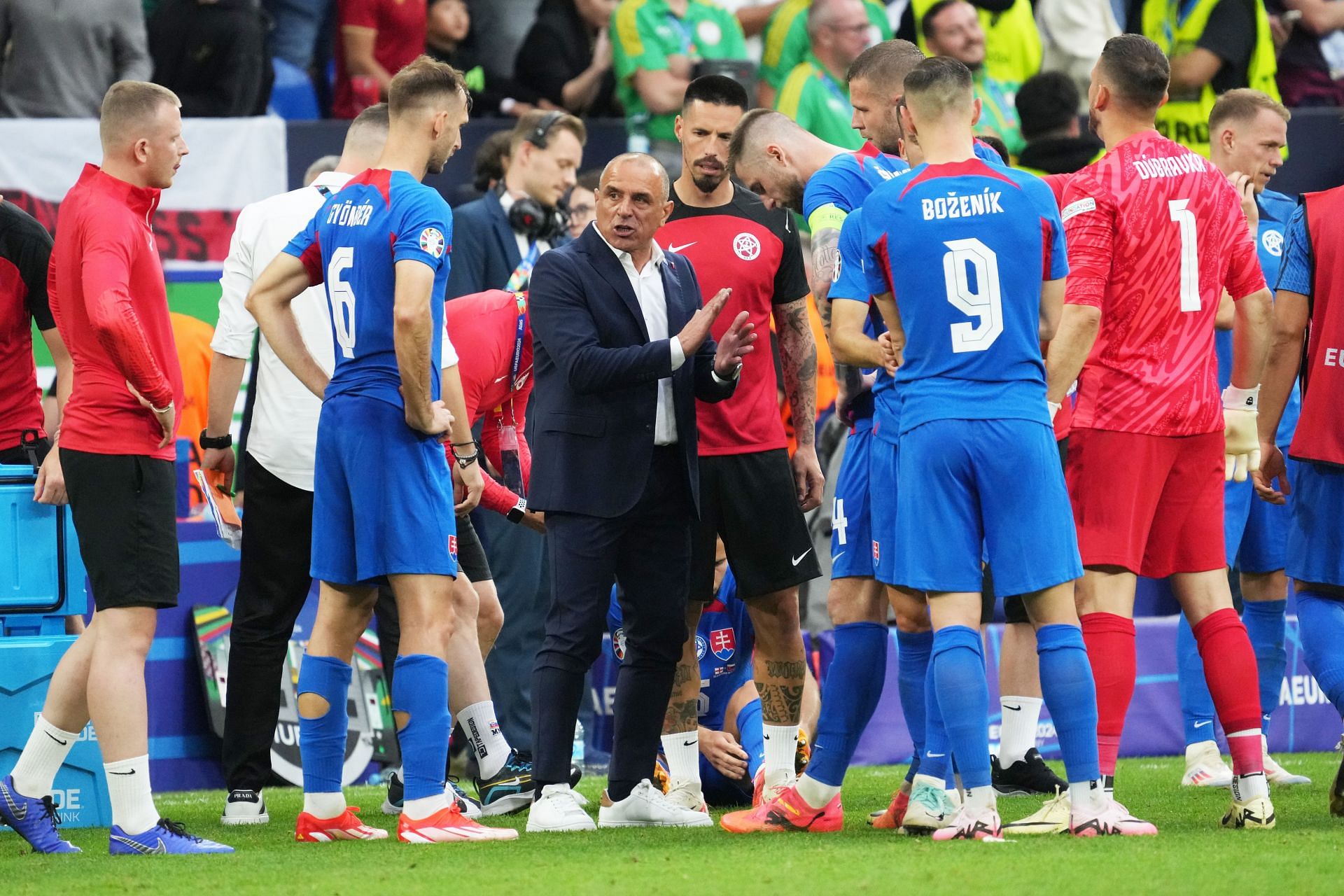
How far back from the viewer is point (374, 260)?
5.60m

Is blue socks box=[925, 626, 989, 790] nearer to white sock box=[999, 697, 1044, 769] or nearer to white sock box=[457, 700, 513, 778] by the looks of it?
white sock box=[999, 697, 1044, 769]

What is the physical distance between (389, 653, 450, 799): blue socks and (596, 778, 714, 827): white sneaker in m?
0.68

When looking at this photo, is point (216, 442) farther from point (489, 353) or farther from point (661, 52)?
point (661, 52)

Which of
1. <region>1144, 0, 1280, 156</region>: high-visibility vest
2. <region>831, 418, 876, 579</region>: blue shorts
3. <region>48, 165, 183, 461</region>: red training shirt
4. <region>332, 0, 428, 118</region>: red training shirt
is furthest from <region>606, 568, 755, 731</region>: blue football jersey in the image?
<region>1144, 0, 1280, 156</region>: high-visibility vest

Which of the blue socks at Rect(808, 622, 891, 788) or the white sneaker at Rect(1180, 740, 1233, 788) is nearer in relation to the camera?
the blue socks at Rect(808, 622, 891, 788)

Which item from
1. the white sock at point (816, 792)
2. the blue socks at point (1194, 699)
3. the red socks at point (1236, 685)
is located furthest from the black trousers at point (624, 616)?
the blue socks at point (1194, 699)

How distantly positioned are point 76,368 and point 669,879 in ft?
9.04

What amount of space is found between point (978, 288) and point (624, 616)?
5.72 feet

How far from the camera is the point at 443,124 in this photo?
18.9 feet

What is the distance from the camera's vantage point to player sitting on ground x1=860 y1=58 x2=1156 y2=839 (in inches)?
201

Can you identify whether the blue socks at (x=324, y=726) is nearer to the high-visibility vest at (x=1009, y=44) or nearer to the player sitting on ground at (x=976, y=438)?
the player sitting on ground at (x=976, y=438)

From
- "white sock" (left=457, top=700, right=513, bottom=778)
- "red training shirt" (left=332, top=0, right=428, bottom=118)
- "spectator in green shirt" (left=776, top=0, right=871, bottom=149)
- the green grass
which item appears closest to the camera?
the green grass

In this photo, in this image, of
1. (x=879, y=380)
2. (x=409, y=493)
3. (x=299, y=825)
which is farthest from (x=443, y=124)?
(x=299, y=825)

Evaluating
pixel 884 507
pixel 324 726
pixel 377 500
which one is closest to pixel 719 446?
pixel 884 507
